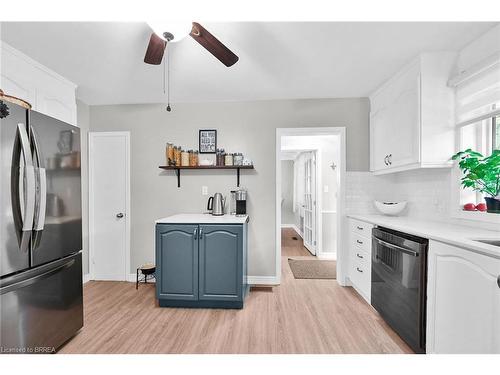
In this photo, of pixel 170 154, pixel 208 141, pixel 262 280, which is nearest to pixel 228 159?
pixel 208 141

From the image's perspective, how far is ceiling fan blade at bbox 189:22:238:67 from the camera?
1355 millimetres

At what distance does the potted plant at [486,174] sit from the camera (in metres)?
1.59

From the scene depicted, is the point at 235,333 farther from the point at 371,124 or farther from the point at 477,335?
the point at 371,124

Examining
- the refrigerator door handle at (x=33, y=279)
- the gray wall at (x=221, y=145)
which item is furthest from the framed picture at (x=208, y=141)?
the refrigerator door handle at (x=33, y=279)

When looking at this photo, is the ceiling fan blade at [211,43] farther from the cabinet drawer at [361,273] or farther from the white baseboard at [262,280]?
the white baseboard at [262,280]

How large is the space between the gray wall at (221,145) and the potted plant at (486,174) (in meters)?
1.13

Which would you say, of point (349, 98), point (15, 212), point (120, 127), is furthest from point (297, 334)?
point (120, 127)

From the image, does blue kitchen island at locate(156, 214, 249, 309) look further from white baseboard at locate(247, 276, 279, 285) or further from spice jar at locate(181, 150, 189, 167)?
spice jar at locate(181, 150, 189, 167)

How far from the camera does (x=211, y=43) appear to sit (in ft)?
4.78

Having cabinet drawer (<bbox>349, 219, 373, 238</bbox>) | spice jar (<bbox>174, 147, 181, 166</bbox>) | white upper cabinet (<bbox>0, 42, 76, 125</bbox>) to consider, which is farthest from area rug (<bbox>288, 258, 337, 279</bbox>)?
white upper cabinet (<bbox>0, 42, 76, 125</bbox>)

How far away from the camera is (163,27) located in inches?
46.4

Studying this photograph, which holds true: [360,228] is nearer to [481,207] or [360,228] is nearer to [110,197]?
[481,207]

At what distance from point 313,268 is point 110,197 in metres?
3.06

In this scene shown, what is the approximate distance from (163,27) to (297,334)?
2.32m
